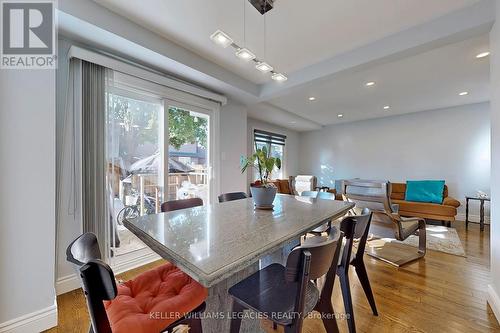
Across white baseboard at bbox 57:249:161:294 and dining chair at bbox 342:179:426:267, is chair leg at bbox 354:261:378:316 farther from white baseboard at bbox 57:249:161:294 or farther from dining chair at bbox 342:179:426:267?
white baseboard at bbox 57:249:161:294

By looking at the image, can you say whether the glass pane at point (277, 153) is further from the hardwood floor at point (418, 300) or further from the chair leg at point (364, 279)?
the chair leg at point (364, 279)

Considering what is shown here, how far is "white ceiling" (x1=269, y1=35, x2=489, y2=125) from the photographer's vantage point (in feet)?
8.37

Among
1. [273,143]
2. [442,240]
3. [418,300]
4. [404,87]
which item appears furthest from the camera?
[273,143]

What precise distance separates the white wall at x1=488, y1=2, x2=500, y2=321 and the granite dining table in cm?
130

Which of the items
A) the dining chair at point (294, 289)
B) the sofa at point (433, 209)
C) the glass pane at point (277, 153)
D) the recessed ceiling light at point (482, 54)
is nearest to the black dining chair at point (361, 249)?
the dining chair at point (294, 289)

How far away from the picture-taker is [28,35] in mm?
1573

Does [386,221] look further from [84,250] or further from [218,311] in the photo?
[84,250]

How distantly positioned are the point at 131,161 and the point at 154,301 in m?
2.01

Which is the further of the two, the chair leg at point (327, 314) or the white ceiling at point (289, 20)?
the white ceiling at point (289, 20)

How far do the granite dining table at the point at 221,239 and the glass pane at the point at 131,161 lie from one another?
1.39 m

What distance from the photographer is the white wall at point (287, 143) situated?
213 inches

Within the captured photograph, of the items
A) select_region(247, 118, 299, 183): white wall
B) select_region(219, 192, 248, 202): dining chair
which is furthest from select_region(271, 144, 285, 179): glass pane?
select_region(219, 192, 248, 202): dining chair

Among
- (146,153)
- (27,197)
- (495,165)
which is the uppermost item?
(146,153)

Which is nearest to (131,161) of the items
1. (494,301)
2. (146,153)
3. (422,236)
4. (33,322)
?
(146,153)
